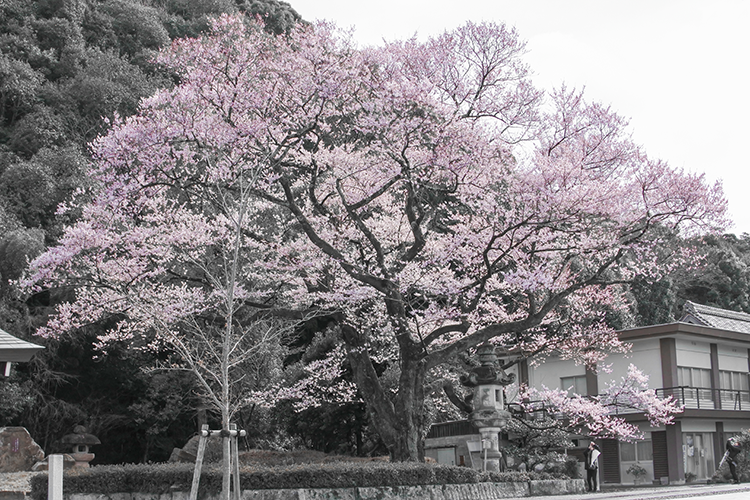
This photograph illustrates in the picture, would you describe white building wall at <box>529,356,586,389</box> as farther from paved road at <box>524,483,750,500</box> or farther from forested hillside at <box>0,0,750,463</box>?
paved road at <box>524,483,750,500</box>

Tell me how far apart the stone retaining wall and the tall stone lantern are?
97 centimetres

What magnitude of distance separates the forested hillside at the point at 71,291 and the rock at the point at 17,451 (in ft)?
15.9

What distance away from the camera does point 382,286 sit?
15.2m

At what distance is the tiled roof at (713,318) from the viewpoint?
26.8 metres

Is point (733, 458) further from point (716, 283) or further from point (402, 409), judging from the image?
point (716, 283)

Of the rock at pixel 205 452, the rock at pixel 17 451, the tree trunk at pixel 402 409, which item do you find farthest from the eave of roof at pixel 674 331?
the rock at pixel 17 451

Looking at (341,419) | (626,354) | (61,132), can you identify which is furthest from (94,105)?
(626,354)

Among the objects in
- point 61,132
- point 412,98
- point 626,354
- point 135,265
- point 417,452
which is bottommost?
point 417,452

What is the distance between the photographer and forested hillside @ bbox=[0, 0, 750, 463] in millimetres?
23359

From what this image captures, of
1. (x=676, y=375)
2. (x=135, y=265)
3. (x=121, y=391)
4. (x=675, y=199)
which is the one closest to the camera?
(x=675, y=199)

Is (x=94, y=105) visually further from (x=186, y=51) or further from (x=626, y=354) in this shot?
(x=626, y=354)

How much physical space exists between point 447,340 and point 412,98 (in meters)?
6.94

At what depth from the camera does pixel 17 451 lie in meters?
17.9

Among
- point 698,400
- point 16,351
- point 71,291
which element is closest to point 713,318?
point 698,400
